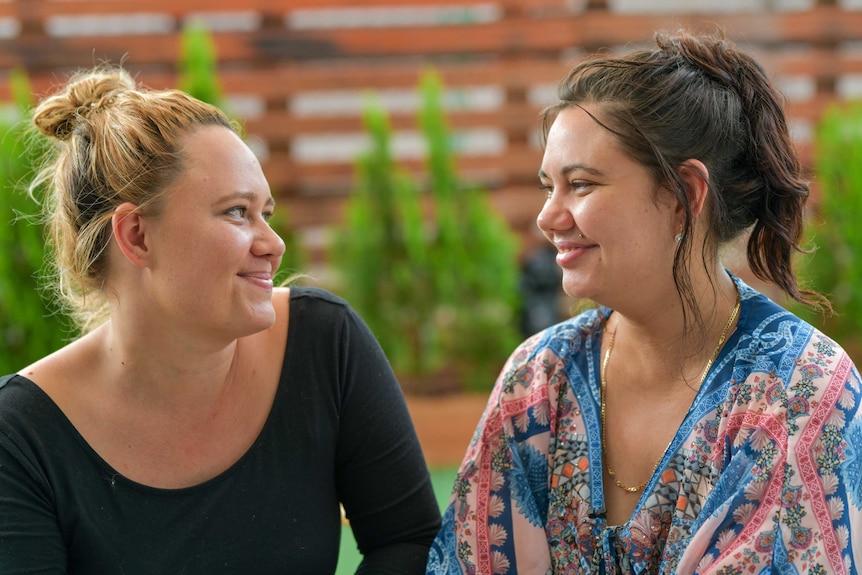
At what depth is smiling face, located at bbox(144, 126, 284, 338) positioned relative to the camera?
171 cm

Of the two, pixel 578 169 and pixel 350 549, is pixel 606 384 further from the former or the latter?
pixel 350 549

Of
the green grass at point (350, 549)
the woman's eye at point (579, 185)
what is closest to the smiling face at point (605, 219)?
the woman's eye at point (579, 185)

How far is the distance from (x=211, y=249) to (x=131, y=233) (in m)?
0.16

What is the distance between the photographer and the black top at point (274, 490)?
1.72 meters

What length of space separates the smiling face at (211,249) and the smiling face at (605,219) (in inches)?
19.4

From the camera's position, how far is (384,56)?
5.20m

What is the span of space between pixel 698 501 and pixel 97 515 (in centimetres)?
100

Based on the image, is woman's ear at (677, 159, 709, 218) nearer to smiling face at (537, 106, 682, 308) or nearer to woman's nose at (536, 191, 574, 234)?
smiling face at (537, 106, 682, 308)

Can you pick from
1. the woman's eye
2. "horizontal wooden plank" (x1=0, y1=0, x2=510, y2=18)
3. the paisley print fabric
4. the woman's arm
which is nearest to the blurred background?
"horizontal wooden plank" (x1=0, y1=0, x2=510, y2=18)

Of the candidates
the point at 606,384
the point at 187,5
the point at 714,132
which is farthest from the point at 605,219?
the point at 187,5

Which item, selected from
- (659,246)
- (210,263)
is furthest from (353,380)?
(659,246)

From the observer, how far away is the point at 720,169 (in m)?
1.66

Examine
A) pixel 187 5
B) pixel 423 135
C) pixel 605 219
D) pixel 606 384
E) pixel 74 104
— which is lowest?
pixel 606 384

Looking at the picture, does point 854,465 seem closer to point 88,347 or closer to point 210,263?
point 210,263
